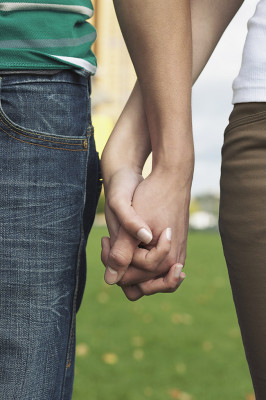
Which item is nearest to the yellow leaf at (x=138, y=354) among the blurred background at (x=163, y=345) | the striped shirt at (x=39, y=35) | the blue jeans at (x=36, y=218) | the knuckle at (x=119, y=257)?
the blurred background at (x=163, y=345)

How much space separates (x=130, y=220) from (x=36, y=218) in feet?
0.71

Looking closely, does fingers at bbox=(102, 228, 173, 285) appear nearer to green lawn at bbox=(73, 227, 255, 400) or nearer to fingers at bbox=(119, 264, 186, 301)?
fingers at bbox=(119, 264, 186, 301)

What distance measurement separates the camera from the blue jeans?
1.38 meters

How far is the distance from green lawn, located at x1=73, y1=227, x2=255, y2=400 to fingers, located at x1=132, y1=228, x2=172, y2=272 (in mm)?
2897

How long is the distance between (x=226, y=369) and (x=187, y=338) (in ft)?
2.68

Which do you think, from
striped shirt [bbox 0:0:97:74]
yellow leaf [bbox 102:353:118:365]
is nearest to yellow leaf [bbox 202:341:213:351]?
yellow leaf [bbox 102:353:118:365]

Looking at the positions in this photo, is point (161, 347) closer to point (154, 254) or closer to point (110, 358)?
point (110, 358)

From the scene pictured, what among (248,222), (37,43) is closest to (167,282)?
(248,222)

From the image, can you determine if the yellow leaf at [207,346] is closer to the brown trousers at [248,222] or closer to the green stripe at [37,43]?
the brown trousers at [248,222]

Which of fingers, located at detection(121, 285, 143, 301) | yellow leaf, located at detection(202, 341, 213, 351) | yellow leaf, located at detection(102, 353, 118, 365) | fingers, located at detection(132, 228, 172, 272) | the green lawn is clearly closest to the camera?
fingers, located at detection(132, 228, 172, 272)

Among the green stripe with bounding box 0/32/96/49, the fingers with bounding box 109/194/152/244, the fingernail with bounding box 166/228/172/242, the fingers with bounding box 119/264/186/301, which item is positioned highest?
the green stripe with bounding box 0/32/96/49

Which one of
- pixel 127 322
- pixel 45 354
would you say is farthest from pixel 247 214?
pixel 127 322

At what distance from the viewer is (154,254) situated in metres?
1.37

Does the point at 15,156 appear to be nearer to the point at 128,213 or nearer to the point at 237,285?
the point at 128,213
